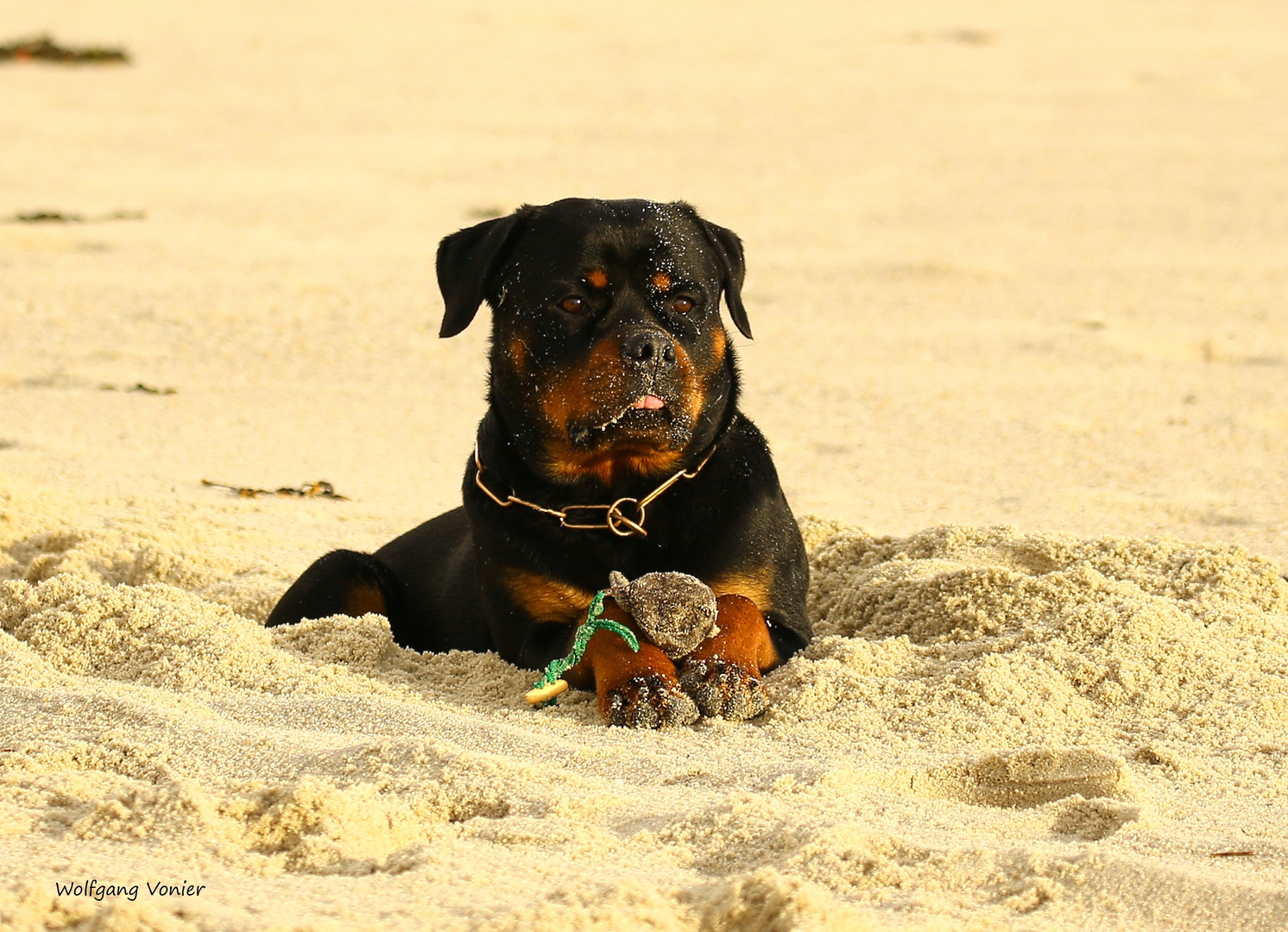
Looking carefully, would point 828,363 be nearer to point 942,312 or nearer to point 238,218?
point 942,312

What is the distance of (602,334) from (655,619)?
0.75m

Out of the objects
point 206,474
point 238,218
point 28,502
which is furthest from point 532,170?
point 28,502

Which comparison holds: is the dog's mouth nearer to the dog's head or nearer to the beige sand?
the dog's head

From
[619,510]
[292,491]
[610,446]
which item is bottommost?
[292,491]

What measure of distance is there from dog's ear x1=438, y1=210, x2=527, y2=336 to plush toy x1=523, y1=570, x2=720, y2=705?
3.22ft

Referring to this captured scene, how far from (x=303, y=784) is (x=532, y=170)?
9219mm

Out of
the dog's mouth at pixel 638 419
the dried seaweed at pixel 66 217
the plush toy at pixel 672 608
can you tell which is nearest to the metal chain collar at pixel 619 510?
the dog's mouth at pixel 638 419

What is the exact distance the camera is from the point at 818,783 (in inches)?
120

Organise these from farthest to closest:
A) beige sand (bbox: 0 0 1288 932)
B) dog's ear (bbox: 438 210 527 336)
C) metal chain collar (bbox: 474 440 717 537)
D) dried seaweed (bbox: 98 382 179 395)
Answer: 1. dried seaweed (bbox: 98 382 179 395)
2. dog's ear (bbox: 438 210 527 336)
3. metal chain collar (bbox: 474 440 717 537)
4. beige sand (bbox: 0 0 1288 932)

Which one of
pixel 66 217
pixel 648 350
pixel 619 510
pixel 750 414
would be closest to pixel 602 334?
A: pixel 648 350

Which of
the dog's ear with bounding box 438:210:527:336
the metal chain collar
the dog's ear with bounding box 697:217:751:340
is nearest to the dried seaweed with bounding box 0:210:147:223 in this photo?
the dog's ear with bounding box 438:210:527:336

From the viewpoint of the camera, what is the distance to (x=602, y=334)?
3926 millimetres

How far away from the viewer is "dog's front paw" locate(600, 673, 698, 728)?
3494mm

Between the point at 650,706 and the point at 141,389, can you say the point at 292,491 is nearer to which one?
the point at 141,389
